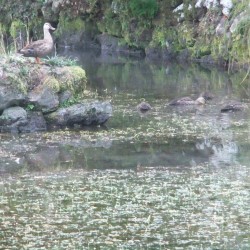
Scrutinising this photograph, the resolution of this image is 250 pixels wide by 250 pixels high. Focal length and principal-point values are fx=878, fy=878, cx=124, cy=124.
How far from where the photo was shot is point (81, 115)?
20.6 metres

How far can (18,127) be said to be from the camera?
20156 mm

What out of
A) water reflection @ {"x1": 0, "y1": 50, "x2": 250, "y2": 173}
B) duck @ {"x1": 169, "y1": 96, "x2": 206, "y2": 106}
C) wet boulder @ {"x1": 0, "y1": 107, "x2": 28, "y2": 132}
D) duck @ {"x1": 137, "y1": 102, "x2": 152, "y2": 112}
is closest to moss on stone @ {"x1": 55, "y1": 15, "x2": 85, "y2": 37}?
water reflection @ {"x1": 0, "y1": 50, "x2": 250, "y2": 173}

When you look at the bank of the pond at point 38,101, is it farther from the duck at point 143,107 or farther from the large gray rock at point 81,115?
the duck at point 143,107

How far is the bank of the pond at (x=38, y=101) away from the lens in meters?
20.2

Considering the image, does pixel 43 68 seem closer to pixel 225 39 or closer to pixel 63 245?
pixel 63 245

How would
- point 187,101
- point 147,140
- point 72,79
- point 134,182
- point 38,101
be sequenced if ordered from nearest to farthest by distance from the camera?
point 134,182 → point 147,140 → point 38,101 → point 72,79 → point 187,101

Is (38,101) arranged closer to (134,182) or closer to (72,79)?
(72,79)

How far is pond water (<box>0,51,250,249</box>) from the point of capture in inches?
475

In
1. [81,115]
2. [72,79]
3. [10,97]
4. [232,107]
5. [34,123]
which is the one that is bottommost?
[232,107]

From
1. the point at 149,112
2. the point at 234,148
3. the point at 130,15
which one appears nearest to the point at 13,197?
the point at 234,148

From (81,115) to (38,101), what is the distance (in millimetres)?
1054

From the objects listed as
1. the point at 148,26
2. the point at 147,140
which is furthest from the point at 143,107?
the point at 148,26

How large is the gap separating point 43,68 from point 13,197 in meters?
7.57

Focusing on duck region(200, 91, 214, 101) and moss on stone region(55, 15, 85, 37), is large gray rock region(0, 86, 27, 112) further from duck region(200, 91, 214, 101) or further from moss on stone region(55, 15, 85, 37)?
moss on stone region(55, 15, 85, 37)
